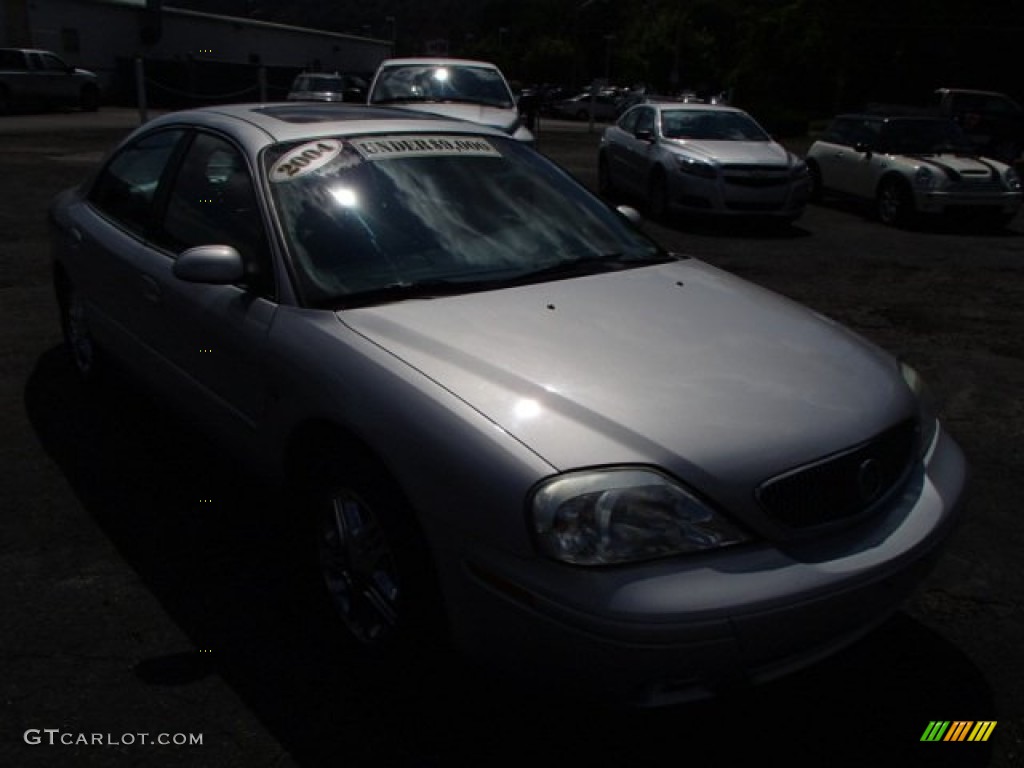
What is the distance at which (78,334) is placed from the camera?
199 inches

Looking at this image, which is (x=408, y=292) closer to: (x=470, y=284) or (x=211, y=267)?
(x=470, y=284)

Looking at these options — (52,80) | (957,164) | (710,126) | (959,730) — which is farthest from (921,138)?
(52,80)

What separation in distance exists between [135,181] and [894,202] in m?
10.8

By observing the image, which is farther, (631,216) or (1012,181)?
(1012,181)

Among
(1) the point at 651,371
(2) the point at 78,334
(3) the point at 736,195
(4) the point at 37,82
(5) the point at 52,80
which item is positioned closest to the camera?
(1) the point at 651,371

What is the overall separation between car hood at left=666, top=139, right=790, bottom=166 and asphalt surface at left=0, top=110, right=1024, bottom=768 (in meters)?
7.17

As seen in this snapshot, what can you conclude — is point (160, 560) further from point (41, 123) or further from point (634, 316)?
point (41, 123)

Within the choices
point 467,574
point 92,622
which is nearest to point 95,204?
point 92,622

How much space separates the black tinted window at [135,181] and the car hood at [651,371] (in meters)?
1.67

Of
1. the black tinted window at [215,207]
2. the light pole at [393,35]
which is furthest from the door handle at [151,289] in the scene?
the light pole at [393,35]

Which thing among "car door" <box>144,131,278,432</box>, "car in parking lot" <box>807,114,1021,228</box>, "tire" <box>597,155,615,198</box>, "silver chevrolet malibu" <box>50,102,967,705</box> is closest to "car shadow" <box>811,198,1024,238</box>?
"car in parking lot" <box>807,114,1021,228</box>

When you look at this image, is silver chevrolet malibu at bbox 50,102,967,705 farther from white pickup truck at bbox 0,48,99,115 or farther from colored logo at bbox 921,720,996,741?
white pickup truck at bbox 0,48,99,115

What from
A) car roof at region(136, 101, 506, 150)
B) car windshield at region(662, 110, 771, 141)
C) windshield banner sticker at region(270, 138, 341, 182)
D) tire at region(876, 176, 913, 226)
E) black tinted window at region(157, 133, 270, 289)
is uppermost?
car roof at region(136, 101, 506, 150)

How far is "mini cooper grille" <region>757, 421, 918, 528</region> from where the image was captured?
236 cm
